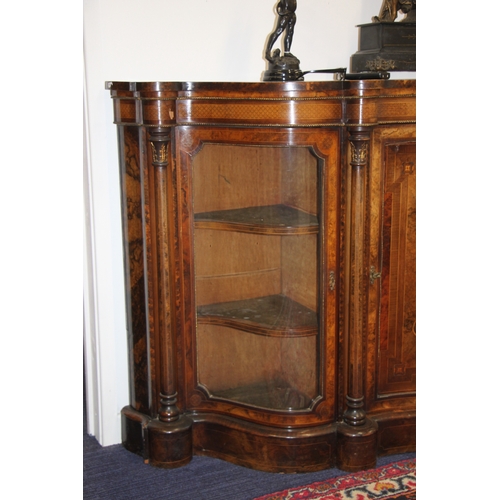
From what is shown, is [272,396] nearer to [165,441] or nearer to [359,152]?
[165,441]

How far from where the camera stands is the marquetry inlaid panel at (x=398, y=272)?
208 cm

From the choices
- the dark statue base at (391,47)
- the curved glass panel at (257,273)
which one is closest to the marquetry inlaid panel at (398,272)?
the curved glass panel at (257,273)

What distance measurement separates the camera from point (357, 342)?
2.11m

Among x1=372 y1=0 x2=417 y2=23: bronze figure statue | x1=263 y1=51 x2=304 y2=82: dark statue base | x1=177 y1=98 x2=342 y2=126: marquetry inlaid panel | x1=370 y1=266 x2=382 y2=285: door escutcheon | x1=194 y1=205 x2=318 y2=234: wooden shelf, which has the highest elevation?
x1=372 y1=0 x2=417 y2=23: bronze figure statue

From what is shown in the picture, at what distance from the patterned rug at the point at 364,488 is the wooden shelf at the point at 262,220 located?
801 mm

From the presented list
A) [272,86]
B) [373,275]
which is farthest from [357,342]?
[272,86]

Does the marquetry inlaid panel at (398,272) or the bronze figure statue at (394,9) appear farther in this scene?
the bronze figure statue at (394,9)

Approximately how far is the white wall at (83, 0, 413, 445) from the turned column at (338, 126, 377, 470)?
0.55m

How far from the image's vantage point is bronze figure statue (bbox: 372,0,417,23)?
7.46ft

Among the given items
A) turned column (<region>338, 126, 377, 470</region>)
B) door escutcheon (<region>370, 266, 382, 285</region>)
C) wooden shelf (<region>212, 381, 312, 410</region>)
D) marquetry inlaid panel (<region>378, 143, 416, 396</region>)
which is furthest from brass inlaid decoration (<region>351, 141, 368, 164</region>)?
wooden shelf (<region>212, 381, 312, 410</region>)

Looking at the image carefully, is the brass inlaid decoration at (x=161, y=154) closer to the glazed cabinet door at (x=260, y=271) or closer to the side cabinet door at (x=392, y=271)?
the glazed cabinet door at (x=260, y=271)

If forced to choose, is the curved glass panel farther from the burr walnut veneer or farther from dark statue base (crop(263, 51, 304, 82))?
dark statue base (crop(263, 51, 304, 82))

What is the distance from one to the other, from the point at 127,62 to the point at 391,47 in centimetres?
89

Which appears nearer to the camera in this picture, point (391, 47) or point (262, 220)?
point (262, 220)
